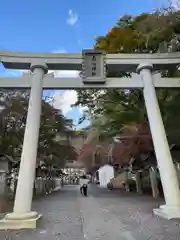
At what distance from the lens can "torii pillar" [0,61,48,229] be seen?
24.3ft

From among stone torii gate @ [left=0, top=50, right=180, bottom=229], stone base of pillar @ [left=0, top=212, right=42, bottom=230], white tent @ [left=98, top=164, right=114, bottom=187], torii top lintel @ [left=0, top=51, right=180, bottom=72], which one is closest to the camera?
stone base of pillar @ [left=0, top=212, right=42, bottom=230]

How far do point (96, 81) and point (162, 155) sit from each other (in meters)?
3.38

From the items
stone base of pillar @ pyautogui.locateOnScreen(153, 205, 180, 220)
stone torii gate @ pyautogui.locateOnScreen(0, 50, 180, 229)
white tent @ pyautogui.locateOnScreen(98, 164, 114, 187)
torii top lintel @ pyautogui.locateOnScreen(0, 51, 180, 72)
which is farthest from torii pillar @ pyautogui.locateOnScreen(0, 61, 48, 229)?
white tent @ pyautogui.locateOnScreen(98, 164, 114, 187)

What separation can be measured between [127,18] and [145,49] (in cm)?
230

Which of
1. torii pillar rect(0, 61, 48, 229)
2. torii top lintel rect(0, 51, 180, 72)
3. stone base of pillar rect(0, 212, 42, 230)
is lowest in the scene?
stone base of pillar rect(0, 212, 42, 230)

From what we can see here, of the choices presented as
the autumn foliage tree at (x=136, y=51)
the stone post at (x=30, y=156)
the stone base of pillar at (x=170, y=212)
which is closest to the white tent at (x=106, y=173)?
the autumn foliage tree at (x=136, y=51)

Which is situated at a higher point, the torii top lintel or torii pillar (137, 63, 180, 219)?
the torii top lintel

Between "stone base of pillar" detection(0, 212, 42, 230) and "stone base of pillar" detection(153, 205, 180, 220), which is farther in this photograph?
"stone base of pillar" detection(153, 205, 180, 220)

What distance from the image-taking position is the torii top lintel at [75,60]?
406 inches

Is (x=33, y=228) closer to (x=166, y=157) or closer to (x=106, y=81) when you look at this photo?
(x=166, y=157)

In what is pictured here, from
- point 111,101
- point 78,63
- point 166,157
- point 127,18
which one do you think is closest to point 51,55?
point 78,63

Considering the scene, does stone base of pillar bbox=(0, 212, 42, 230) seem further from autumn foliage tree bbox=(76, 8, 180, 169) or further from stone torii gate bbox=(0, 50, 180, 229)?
autumn foliage tree bbox=(76, 8, 180, 169)

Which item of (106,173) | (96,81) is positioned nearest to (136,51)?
(96,81)

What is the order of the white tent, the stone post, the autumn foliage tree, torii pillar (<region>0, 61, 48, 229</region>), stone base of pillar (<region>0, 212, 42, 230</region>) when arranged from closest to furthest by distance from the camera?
stone base of pillar (<region>0, 212, 42, 230</region>) < torii pillar (<region>0, 61, 48, 229</region>) < the stone post < the autumn foliage tree < the white tent
